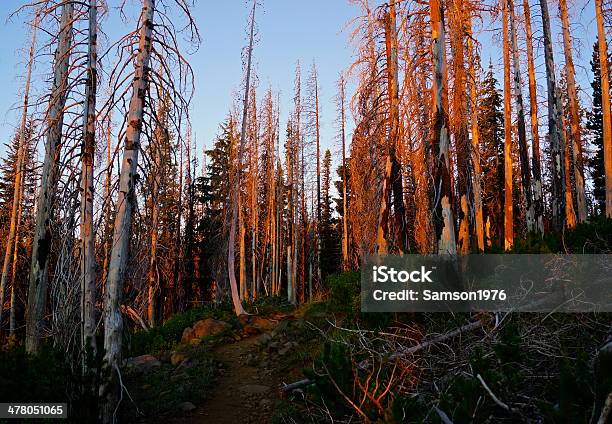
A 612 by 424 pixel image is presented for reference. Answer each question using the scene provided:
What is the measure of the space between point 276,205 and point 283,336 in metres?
19.1

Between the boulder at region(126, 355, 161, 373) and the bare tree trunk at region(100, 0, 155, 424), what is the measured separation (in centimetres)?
467

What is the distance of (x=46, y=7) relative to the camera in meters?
6.02

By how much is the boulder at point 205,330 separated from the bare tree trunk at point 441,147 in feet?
25.1

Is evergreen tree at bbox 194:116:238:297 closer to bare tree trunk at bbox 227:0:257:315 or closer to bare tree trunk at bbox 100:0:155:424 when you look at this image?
bare tree trunk at bbox 227:0:257:315

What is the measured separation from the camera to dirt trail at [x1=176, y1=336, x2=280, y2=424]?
6.39 metres

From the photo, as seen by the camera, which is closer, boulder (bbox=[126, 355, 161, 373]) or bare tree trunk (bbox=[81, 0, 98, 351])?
bare tree trunk (bbox=[81, 0, 98, 351])

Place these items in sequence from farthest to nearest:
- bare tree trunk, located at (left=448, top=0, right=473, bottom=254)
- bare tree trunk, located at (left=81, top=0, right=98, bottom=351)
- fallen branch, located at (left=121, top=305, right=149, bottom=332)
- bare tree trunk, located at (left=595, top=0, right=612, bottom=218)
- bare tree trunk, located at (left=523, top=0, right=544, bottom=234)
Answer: bare tree trunk, located at (left=523, top=0, right=544, bottom=234) < bare tree trunk, located at (left=595, top=0, right=612, bottom=218) < bare tree trunk, located at (left=448, top=0, right=473, bottom=254) < fallen branch, located at (left=121, top=305, right=149, bottom=332) < bare tree trunk, located at (left=81, top=0, right=98, bottom=351)

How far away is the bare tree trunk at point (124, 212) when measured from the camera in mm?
4855

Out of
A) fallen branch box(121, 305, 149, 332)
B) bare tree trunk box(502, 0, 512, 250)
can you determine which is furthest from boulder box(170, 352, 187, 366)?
bare tree trunk box(502, 0, 512, 250)

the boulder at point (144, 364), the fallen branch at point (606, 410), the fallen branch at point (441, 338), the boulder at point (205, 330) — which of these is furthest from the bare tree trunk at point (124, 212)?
the boulder at point (205, 330)

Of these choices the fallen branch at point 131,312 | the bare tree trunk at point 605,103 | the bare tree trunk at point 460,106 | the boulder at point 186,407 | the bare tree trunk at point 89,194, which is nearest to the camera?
the bare tree trunk at point 89,194

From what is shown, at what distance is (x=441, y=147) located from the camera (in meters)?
6.51

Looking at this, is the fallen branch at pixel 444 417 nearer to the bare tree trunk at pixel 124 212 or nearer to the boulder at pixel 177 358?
the bare tree trunk at pixel 124 212

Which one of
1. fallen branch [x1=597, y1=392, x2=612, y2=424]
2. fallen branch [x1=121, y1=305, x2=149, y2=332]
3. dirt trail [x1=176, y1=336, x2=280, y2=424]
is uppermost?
fallen branch [x1=121, y1=305, x2=149, y2=332]
